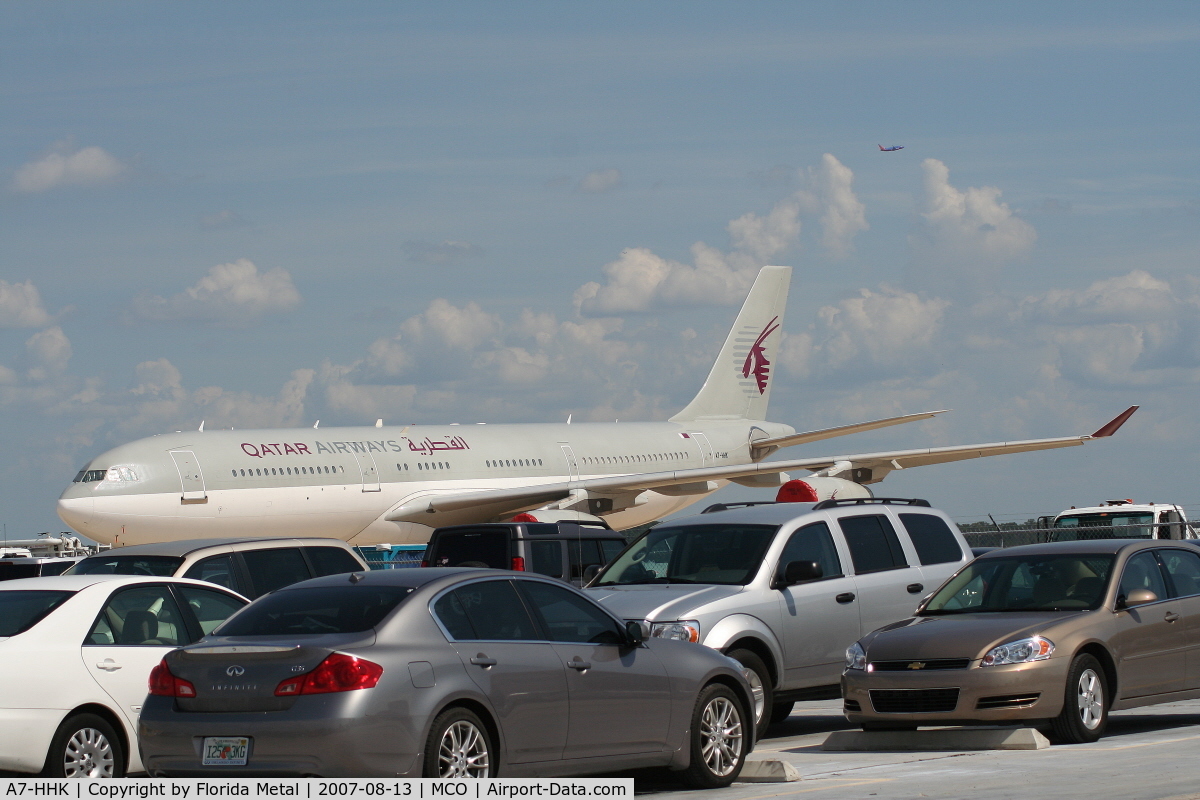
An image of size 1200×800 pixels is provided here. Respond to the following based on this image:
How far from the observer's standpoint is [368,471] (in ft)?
119

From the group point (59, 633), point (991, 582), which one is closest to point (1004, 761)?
point (991, 582)

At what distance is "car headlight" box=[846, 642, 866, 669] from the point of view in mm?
11648

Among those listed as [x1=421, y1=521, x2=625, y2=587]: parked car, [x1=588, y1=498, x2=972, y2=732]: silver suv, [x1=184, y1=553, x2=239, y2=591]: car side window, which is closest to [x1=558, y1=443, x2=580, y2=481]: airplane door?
[x1=421, y1=521, x2=625, y2=587]: parked car

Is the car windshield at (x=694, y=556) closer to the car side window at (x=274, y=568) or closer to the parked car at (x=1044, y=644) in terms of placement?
the parked car at (x=1044, y=644)

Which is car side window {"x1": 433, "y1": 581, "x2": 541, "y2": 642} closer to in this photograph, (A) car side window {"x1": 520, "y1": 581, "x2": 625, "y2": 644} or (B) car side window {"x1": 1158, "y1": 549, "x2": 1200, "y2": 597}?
(A) car side window {"x1": 520, "y1": 581, "x2": 625, "y2": 644}

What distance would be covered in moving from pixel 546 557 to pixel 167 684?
32.0 ft

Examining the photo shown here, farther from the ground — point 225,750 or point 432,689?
point 432,689

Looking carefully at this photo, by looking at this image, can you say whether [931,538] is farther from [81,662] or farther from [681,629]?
[81,662]

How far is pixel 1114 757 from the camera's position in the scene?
408 inches

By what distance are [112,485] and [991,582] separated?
23.8m

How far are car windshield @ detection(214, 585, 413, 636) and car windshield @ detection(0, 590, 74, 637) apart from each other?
1580 millimetres

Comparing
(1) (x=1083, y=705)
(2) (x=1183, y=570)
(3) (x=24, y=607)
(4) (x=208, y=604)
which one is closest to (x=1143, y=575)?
(2) (x=1183, y=570)

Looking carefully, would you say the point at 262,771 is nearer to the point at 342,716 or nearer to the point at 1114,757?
the point at 342,716

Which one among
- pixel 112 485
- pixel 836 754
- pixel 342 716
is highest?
pixel 112 485
